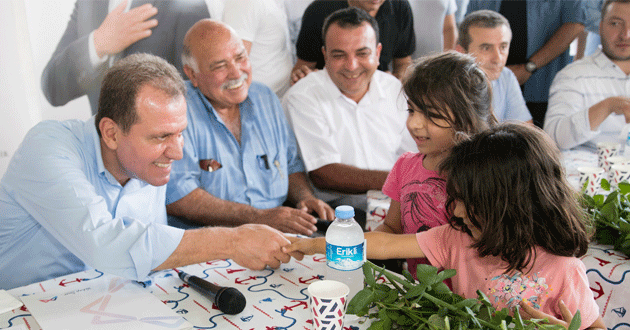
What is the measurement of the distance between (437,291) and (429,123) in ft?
1.99

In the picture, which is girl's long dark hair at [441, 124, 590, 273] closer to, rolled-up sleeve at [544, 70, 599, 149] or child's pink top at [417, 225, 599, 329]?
child's pink top at [417, 225, 599, 329]

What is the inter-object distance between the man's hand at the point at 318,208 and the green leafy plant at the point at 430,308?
44.9 inches

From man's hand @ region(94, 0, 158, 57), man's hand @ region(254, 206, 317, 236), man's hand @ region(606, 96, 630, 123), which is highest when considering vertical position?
man's hand @ region(94, 0, 158, 57)

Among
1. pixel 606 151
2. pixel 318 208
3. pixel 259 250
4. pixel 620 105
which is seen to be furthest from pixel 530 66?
pixel 259 250

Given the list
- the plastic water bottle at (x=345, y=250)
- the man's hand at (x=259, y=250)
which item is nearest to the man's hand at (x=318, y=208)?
the man's hand at (x=259, y=250)

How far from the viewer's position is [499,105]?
279 centimetres

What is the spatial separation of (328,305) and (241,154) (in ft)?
4.72

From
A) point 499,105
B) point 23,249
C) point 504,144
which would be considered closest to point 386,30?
point 499,105

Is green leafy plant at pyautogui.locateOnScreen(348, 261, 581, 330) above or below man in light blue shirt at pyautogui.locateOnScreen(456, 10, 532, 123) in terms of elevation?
below

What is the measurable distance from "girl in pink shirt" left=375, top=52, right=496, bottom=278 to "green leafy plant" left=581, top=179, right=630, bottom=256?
16.7 inches

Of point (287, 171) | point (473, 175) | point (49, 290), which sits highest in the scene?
point (473, 175)

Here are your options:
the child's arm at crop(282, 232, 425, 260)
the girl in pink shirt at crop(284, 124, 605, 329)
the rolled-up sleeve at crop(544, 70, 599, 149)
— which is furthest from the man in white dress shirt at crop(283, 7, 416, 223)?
the girl in pink shirt at crop(284, 124, 605, 329)

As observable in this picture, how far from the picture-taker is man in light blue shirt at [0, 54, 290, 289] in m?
1.22

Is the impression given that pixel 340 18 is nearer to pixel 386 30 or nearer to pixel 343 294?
pixel 386 30
